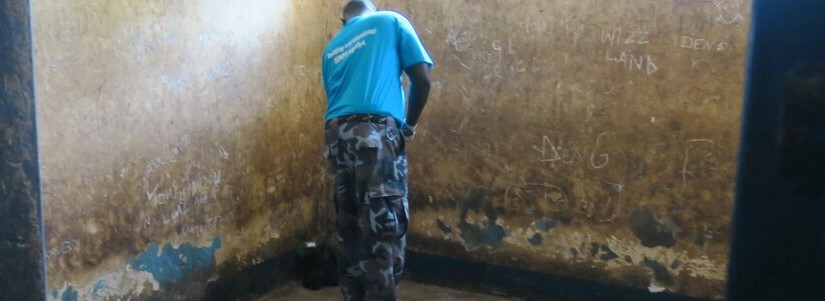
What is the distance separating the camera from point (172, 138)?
10.0 ft

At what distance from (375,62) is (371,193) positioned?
19.5 inches

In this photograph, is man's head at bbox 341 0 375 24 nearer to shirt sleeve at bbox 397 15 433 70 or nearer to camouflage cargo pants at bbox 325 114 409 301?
shirt sleeve at bbox 397 15 433 70

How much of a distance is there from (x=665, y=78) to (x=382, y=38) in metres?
1.21

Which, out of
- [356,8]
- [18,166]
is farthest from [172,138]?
[18,166]

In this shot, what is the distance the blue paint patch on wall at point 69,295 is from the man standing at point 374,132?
3.31 ft

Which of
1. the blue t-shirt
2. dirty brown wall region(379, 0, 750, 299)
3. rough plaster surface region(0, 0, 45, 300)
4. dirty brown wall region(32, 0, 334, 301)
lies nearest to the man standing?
the blue t-shirt

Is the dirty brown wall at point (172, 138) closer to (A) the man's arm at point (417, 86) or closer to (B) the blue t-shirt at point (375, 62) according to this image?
(B) the blue t-shirt at point (375, 62)

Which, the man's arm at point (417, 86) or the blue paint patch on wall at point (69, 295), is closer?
the blue paint patch on wall at point (69, 295)

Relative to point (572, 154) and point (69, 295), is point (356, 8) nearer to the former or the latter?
point (572, 154)

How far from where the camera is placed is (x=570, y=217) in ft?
11.4

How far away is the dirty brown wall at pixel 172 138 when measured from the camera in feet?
8.61

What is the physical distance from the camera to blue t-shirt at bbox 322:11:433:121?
2.90 metres

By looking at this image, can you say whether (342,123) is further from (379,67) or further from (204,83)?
(204,83)

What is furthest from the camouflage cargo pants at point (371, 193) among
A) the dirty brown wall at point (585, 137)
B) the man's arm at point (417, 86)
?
the dirty brown wall at point (585, 137)
